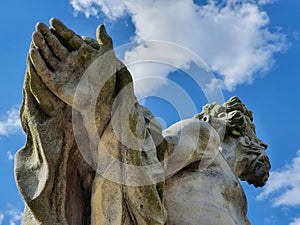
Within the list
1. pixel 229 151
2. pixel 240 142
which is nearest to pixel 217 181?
pixel 229 151

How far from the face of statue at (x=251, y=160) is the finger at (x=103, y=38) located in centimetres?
265

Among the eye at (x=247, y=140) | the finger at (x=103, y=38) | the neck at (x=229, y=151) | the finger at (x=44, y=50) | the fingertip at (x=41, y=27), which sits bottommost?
the finger at (x=44, y=50)

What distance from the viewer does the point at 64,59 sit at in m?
4.38

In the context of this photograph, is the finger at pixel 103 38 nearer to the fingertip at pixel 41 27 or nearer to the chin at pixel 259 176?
the fingertip at pixel 41 27

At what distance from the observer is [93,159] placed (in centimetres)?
447

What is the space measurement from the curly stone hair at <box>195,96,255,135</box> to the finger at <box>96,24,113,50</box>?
218 centimetres

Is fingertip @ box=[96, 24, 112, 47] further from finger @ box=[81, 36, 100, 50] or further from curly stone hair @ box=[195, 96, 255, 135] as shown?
curly stone hair @ box=[195, 96, 255, 135]

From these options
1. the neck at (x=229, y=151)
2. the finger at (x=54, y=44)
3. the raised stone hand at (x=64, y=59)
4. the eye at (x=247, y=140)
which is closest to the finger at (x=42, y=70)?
the raised stone hand at (x=64, y=59)

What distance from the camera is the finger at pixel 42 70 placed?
14.1 ft

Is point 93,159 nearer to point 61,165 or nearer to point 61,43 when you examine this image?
point 61,165

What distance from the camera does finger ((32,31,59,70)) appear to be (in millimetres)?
4352

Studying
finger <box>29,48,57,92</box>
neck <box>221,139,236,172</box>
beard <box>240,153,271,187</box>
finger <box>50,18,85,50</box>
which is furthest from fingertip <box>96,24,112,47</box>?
beard <box>240,153,271,187</box>

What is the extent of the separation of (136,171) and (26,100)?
0.99 m

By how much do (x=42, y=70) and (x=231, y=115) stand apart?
3.03 metres
